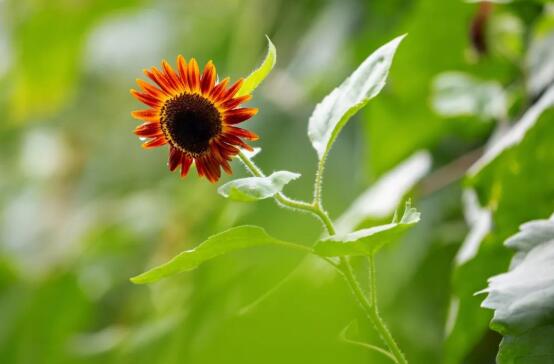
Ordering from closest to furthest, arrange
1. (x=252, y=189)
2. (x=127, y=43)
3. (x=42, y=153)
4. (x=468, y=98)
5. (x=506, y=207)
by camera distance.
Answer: (x=252, y=189)
(x=506, y=207)
(x=468, y=98)
(x=127, y=43)
(x=42, y=153)

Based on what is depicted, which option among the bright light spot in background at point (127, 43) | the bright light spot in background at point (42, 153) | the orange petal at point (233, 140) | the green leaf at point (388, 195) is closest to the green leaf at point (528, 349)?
the orange petal at point (233, 140)

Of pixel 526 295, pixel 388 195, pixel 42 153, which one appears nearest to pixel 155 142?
pixel 526 295

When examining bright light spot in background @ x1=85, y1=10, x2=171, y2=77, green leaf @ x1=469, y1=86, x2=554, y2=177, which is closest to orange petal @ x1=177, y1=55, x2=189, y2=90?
green leaf @ x1=469, y1=86, x2=554, y2=177

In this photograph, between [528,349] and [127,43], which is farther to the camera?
[127,43]

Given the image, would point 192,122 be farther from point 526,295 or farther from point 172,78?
point 526,295

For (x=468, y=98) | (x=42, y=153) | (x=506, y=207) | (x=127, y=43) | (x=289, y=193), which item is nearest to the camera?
(x=506, y=207)

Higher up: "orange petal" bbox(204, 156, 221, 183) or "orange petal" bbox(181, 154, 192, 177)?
"orange petal" bbox(181, 154, 192, 177)

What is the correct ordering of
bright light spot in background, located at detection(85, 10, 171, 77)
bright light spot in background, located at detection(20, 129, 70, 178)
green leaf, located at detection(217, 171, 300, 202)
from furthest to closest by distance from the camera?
1. bright light spot in background, located at detection(20, 129, 70, 178)
2. bright light spot in background, located at detection(85, 10, 171, 77)
3. green leaf, located at detection(217, 171, 300, 202)

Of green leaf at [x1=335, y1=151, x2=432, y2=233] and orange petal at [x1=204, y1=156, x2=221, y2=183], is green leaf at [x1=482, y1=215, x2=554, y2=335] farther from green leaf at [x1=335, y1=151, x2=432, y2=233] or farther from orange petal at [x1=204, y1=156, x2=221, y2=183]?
green leaf at [x1=335, y1=151, x2=432, y2=233]
